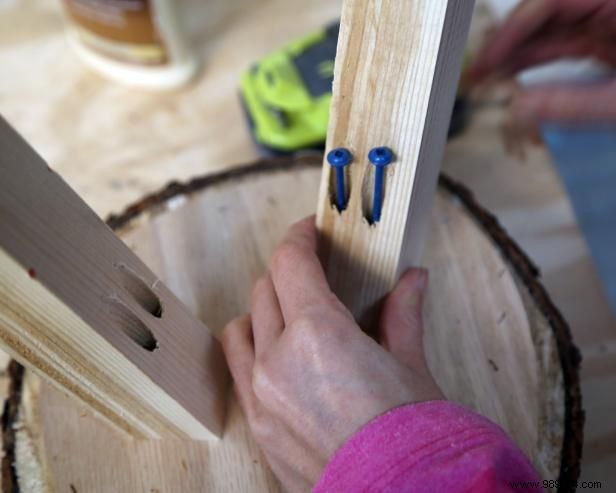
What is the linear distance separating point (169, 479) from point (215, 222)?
0.29 metres

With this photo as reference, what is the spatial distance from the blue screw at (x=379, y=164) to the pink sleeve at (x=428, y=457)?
0.53 feet

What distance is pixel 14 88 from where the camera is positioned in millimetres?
1021

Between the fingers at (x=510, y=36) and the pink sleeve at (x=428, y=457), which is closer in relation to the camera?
the pink sleeve at (x=428, y=457)

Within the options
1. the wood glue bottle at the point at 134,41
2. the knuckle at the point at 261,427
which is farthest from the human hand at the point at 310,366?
the wood glue bottle at the point at 134,41

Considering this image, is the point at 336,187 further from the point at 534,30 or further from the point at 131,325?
the point at 534,30

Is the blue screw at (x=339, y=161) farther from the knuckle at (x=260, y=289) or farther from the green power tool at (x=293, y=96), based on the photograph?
the green power tool at (x=293, y=96)

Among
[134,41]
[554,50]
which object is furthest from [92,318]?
[134,41]

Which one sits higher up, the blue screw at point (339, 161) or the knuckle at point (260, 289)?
the blue screw at point (339, 161)

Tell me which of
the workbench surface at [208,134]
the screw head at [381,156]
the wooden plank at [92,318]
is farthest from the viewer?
the workbench surface at [208,134]

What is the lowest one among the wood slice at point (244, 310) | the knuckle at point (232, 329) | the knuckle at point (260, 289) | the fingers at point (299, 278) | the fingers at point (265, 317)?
the wood slice at point (244, 310)

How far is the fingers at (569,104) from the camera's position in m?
0.56

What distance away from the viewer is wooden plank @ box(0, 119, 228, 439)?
31cm

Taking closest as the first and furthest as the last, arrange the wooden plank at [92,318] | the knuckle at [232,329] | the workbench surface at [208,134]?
the wooden plank at [92,318]
the knuckle at [232,329]
the workbench surface at [208,134]

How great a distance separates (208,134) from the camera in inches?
37.8
